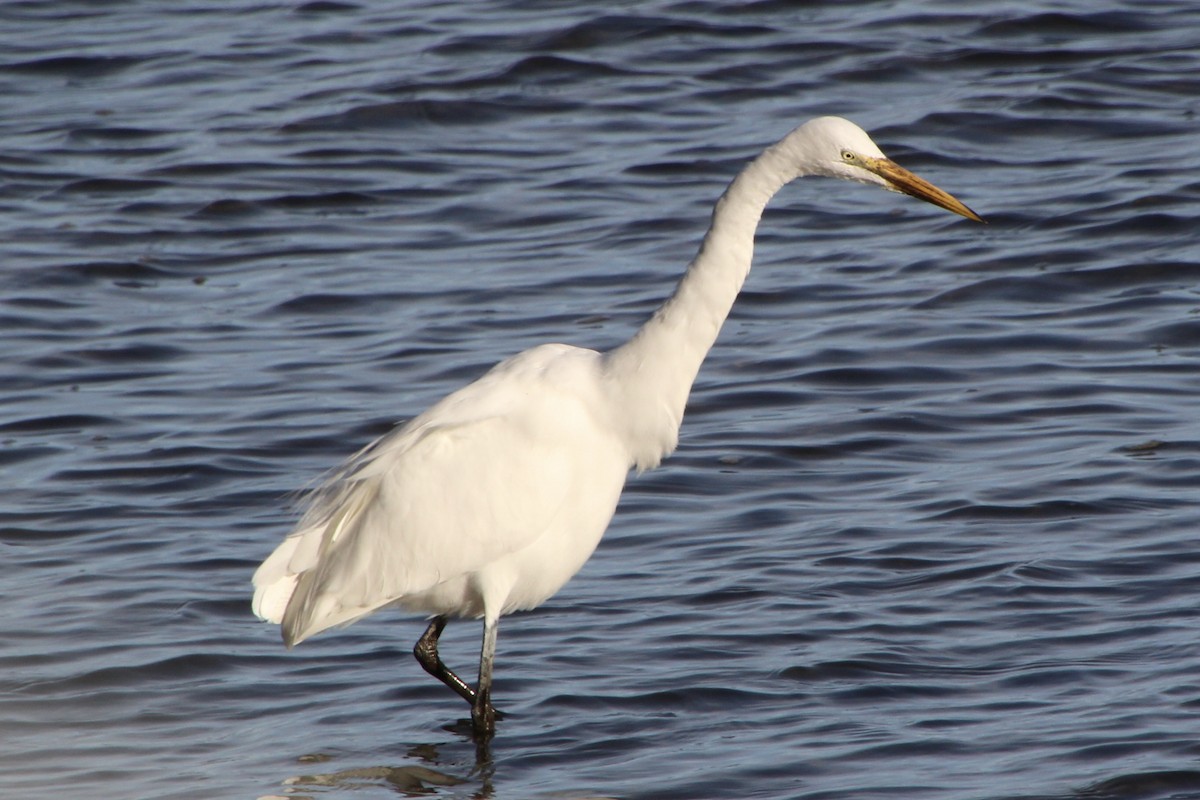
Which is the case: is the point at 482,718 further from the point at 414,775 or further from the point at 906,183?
the point at 906,183

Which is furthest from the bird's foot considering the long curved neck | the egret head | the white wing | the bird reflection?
the egret head

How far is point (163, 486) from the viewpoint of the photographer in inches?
305

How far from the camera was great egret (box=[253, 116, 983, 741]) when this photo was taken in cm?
550

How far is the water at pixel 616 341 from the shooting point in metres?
5.63

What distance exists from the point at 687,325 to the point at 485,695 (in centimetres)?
130

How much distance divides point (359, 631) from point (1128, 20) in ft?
29.2

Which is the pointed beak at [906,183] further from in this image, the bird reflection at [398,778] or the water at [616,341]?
the bird reflection at [398,778]

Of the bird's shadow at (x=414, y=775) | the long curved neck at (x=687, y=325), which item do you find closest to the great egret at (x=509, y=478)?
the long curved neck at (x=687, y=325)

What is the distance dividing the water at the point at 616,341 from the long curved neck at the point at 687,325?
2.94 feet

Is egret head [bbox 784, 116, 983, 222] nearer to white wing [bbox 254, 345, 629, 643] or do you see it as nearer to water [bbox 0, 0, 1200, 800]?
white wing [bbox 254, 345, 629, 643]

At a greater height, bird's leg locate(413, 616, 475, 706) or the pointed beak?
the pointed beak

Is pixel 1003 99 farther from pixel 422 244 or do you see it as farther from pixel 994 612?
pixel 994 612

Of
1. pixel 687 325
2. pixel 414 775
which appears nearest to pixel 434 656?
pixel 414 775

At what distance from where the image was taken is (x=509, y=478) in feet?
18.1
